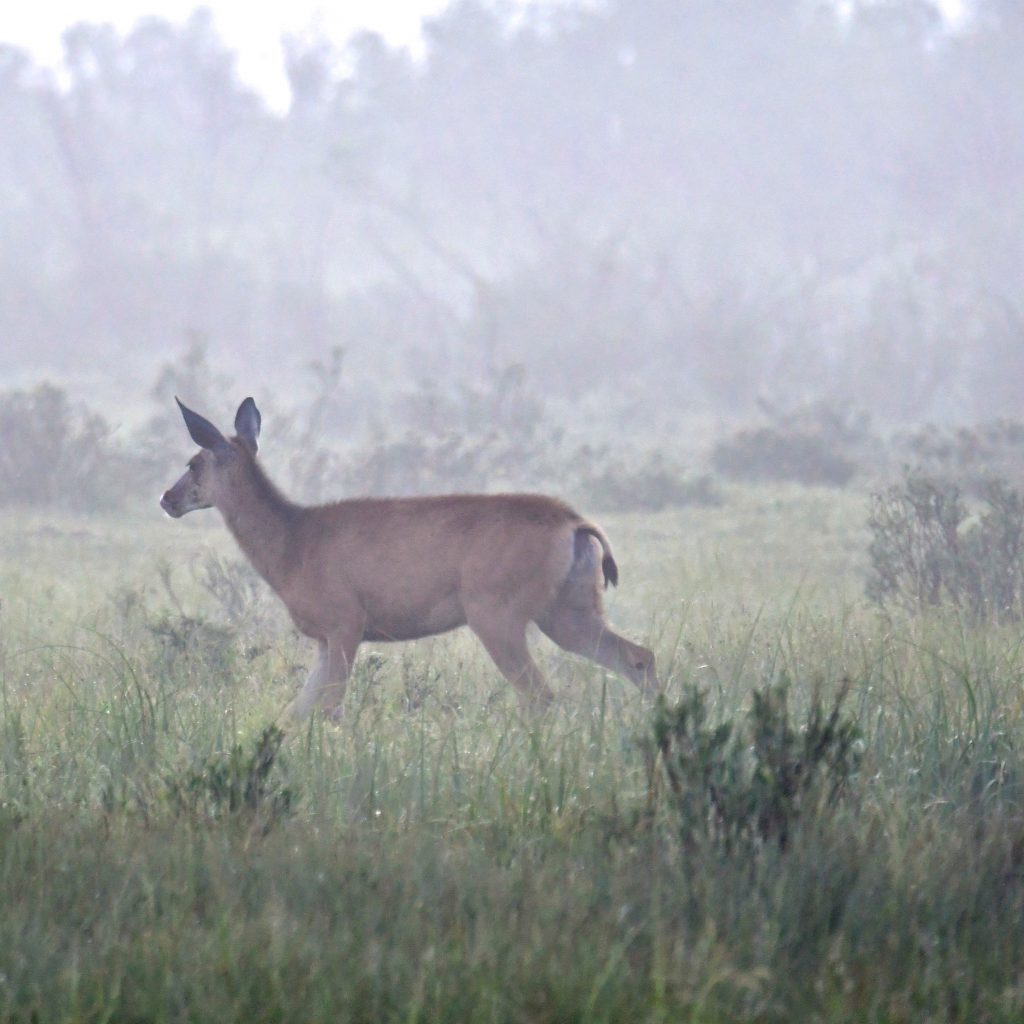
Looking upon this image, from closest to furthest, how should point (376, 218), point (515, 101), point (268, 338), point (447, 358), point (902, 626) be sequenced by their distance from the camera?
point (902, 626) < point (447, 358) < point (268, 338) < point (515, 101) < point (376, 218)

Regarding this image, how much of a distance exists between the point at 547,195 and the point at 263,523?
54.9 meters

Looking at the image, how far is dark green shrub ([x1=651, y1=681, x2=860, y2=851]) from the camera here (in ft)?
16.1

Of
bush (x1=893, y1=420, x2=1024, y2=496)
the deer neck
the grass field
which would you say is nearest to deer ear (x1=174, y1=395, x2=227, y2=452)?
the deer neck

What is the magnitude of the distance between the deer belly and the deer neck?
1.73 ft

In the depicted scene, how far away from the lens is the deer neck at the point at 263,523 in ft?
27.8

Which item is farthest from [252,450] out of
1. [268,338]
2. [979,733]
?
[268,338]

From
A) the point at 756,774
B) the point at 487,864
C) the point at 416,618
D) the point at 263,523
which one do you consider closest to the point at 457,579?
the point at 416,618

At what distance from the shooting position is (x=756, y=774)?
4961 millimetres

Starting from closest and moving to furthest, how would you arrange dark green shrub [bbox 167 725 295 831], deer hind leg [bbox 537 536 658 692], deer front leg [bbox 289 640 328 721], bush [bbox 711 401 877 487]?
dark green shrub [bbox 167 725 295 831] < deer front leg [bbox 289 640 328 721] < deer hind leg [bbox 537 536 658 692] < bush [bbox 711 401 877 487]

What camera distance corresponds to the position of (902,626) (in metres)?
8.67

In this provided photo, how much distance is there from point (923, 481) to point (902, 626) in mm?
3443

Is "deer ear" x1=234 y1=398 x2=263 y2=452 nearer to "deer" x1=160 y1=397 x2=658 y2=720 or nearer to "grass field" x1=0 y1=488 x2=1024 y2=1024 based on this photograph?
"deer" x1=160 y1=397 x2=658 y2=720

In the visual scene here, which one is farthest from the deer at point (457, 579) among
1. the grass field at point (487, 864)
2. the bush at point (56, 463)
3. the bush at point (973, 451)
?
the bush at point (973, 451)

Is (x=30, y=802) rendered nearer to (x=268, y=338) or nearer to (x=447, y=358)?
(x=447, y=358)
